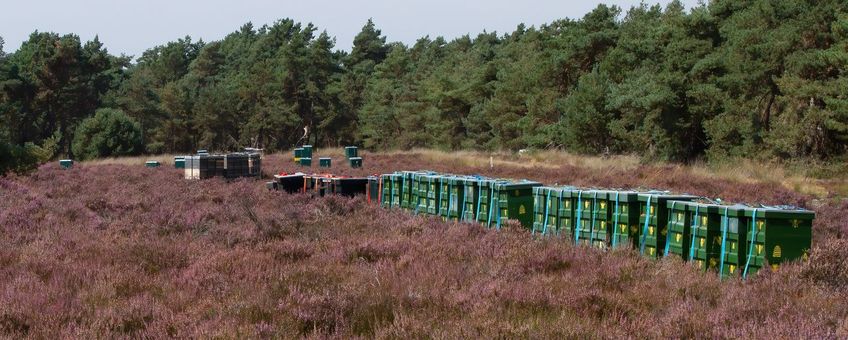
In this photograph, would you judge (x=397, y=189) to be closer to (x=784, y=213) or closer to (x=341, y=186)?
(x=341, y=186)

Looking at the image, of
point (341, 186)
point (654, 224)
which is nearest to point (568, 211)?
point (654, 224)

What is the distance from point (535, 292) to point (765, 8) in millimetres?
34071

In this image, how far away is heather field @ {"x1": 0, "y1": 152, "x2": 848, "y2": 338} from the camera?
286 inches

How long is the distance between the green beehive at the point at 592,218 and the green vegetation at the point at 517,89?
820 inches

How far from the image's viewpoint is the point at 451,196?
1814cm

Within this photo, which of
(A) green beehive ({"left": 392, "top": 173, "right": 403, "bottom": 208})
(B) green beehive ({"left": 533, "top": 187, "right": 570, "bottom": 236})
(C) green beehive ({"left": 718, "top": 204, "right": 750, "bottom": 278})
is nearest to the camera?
(C) green beehive ({"left": 718, "top": 204, "right": 750, "bottom": 278})

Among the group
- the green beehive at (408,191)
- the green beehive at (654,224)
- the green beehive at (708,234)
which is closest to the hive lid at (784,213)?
the green beehive at (708,234)

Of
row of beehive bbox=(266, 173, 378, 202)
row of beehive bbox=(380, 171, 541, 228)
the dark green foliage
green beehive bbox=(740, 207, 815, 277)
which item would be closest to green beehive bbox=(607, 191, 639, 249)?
green beehive bbox=(740, 207, 815, 277)

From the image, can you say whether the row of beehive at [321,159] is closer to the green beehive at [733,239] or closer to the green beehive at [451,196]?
the green beehive at [451,196]

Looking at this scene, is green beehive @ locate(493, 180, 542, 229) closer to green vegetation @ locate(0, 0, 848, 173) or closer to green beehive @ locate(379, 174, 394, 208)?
green beehive @ locate(379, 174, 394, 208)

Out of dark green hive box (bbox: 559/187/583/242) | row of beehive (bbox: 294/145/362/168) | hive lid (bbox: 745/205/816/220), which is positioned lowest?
row of beehive (bbox: 294/145/362/168)

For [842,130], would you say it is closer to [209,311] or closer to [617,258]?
[617,258]

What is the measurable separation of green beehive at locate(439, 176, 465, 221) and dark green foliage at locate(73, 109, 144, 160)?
58.4m

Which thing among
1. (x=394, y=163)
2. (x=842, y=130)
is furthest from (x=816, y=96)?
(x=394, y=163)
